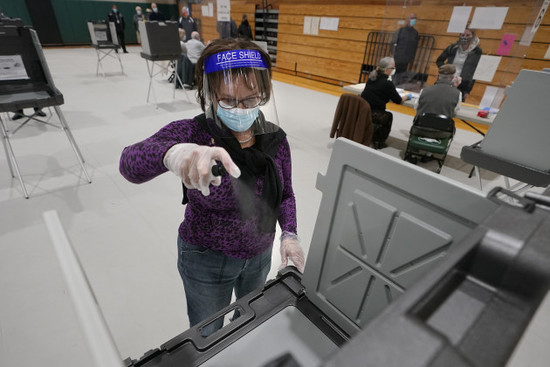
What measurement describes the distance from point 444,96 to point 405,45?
8.55 ft

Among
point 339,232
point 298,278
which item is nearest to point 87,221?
point 298,278

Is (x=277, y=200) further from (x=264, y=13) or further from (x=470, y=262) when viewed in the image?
(x=264, y=13)

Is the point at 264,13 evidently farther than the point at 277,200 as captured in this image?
Yes

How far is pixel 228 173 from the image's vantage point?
0.74 m

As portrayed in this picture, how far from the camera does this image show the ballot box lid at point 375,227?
0.47 m

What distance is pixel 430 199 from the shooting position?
0.48 m

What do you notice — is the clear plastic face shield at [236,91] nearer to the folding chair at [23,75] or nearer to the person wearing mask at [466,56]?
the folding chair at [23,75]

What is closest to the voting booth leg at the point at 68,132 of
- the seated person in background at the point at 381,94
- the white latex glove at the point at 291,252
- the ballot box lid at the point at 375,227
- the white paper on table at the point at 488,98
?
the white latex glove at the point at 291,252

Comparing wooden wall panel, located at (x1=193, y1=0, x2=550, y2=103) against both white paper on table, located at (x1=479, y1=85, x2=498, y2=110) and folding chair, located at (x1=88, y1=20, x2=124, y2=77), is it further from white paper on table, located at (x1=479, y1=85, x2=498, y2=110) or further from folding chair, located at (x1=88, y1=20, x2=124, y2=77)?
folding chair, located at (x1=88, y1=20, x2=124, y2=77)

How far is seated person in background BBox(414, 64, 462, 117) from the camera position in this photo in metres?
3.02

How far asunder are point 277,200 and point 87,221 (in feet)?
6.43

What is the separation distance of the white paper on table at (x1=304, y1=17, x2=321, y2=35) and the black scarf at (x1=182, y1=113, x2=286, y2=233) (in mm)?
7380

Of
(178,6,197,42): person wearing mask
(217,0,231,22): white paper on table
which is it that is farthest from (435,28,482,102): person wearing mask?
(178,6,197,42): person wearing mask

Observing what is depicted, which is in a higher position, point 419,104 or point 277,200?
point 277,200
